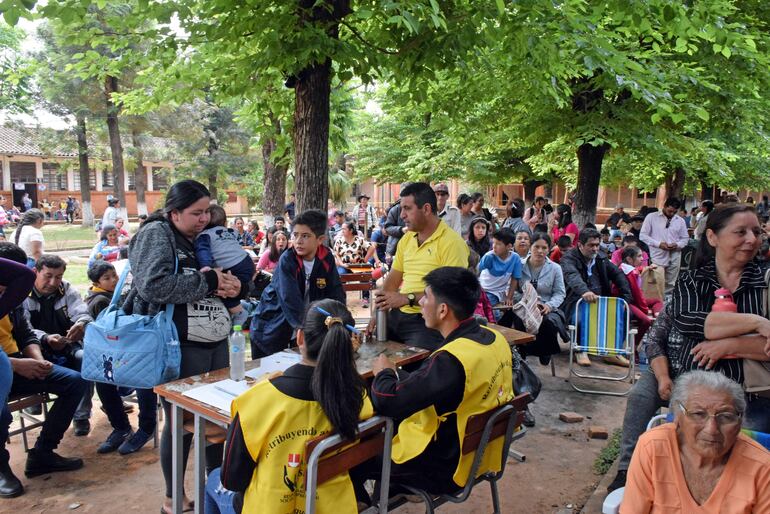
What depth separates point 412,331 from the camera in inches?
174

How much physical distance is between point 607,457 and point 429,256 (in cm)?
212

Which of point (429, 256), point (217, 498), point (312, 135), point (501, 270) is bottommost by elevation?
point (217, 498)

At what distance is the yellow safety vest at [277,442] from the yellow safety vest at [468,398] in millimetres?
558

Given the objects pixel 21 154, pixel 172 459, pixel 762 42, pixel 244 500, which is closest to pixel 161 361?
pixel 172 459

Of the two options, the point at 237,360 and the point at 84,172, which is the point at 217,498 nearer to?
the point at 237,360

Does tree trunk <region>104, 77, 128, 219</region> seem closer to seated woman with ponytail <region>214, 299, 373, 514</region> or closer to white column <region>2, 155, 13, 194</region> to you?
white column <region>2, 155, 13, 194</region>

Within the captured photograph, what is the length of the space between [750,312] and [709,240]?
43cm

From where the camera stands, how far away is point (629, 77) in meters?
5.74

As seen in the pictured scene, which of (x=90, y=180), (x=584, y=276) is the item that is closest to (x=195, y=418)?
(x=584, y=276)

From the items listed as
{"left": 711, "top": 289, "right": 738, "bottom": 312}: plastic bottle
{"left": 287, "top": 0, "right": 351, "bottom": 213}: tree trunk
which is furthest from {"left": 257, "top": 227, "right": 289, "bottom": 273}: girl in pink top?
{"left": 711, "top": 289, "right": 738, "bottom": 312}: plastic bottle

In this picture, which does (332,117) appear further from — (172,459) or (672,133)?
(672,133)

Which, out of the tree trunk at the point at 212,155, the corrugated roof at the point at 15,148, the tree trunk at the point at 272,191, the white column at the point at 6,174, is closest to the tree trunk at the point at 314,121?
the tree trunk at the point at 272,191

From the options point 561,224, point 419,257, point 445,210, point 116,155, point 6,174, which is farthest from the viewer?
point 6,174

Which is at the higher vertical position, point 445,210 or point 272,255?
point 445,210
